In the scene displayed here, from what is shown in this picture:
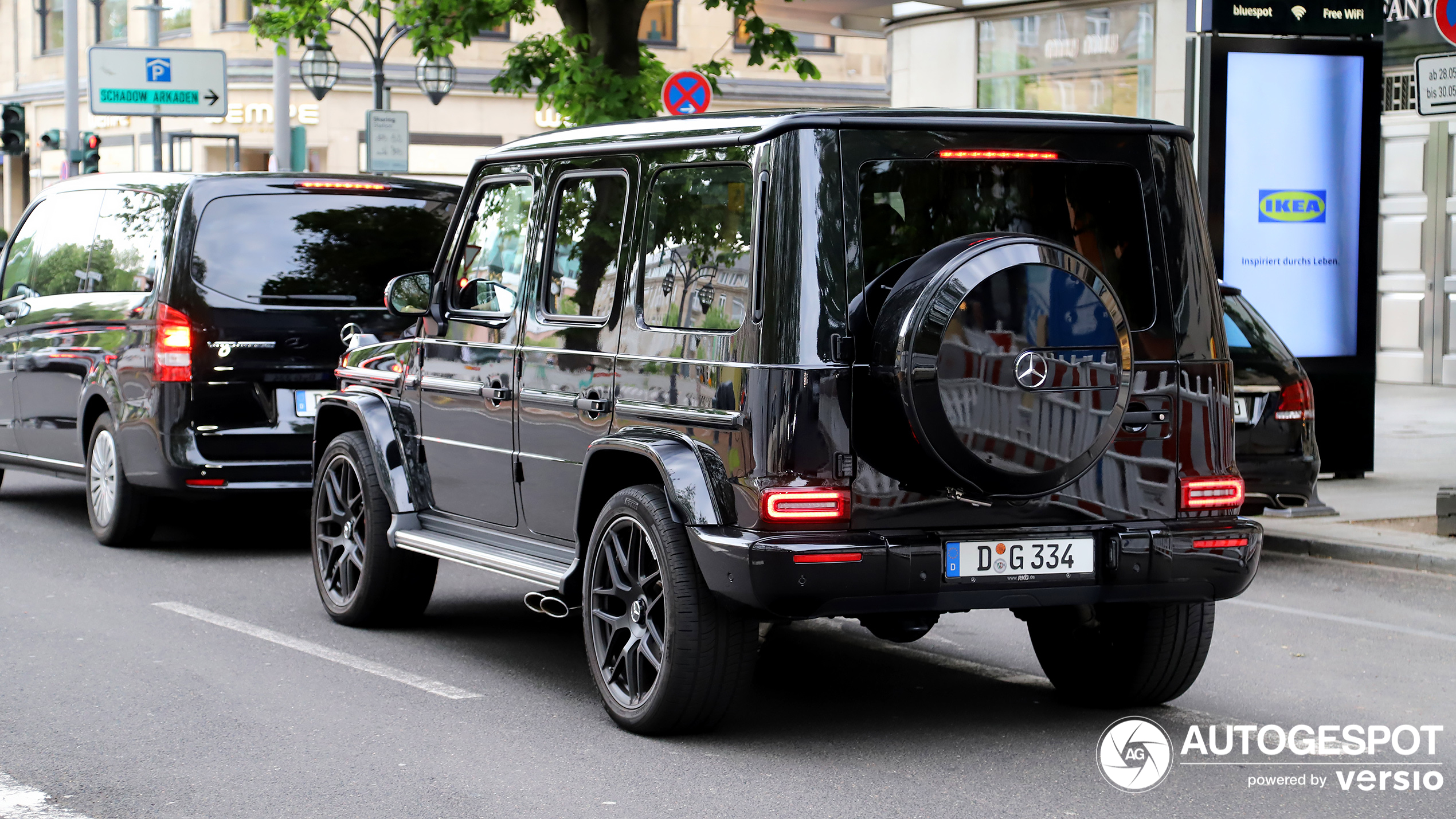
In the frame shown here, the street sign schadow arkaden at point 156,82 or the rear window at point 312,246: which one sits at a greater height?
the street sign schadow arkaden at point 156,82

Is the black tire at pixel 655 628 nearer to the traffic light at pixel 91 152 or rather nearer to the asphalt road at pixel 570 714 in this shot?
the asphalt road at pixel 570 714

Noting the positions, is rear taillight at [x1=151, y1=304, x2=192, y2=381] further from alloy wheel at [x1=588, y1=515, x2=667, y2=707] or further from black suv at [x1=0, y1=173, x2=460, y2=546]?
alloy wheel at [x1=588, y1=515, x2=667, y2=707]

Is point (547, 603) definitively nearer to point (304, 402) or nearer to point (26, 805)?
point (26, 805)

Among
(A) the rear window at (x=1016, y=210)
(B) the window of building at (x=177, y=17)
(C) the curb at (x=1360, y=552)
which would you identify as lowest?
(C) the curb at (x=1360, y=552)

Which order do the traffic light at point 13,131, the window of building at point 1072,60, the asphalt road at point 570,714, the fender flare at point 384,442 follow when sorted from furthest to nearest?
the traffic light at point 13,131
the window of building at point 1072,60
the fender flare at point 384,442
the asphalt road at point 570,714

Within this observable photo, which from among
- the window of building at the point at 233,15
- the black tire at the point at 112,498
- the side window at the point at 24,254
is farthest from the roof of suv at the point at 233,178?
the window of building at the point at 233,15

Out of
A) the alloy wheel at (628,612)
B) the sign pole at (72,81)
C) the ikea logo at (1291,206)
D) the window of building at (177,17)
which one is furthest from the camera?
the window of building at (177,17)

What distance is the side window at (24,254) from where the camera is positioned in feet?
38.8

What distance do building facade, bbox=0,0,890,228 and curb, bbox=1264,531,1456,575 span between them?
86.8 ft

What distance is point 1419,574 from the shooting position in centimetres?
981

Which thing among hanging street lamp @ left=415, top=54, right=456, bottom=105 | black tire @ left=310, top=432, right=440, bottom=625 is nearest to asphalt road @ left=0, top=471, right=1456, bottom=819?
black tire @ left=310, top=432, right=440, bottom=625

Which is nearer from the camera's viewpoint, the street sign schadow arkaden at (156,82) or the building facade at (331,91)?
the street sign schadow arkaden at (156,82)

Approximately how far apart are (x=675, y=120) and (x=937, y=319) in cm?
138

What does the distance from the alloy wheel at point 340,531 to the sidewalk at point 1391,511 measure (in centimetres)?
533
